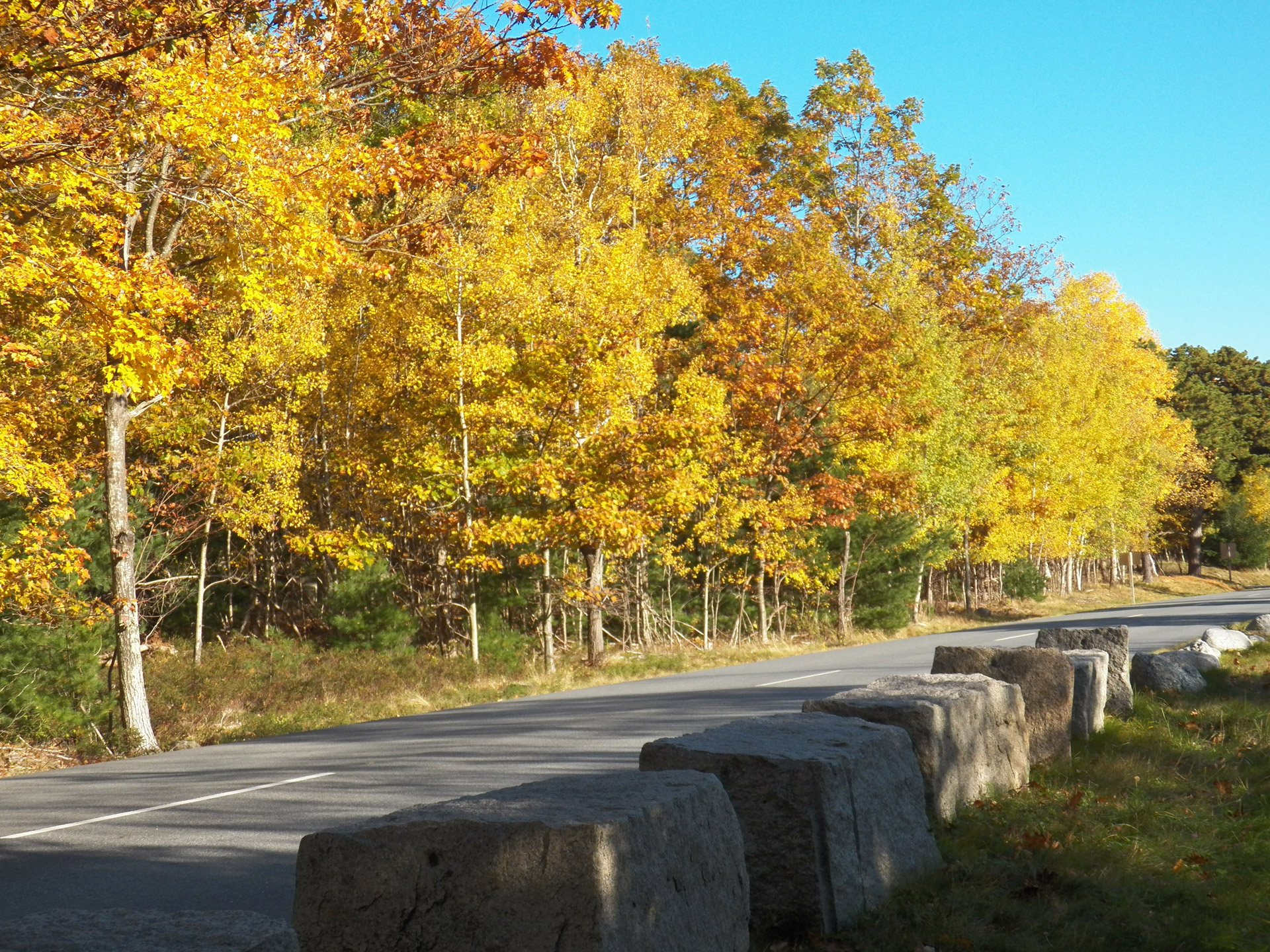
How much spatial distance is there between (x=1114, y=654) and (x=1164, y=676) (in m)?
1.67

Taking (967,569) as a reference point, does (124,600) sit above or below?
above

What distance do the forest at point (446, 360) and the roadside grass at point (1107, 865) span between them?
22.4 feet

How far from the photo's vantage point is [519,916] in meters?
3.04

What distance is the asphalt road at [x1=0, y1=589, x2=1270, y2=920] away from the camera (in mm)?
5328

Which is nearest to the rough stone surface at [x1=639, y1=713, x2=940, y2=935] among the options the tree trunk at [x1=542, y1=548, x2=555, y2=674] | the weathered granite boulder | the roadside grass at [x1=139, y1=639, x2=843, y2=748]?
the weathered granite boulder

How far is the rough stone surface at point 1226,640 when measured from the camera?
15406mm

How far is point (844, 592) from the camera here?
99.8ft

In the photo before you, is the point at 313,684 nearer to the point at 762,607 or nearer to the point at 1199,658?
the point at 1199,658

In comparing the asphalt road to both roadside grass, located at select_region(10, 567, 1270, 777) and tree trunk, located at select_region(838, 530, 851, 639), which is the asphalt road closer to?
roadside grass, located at select_region(10, 567, 1270, 777)

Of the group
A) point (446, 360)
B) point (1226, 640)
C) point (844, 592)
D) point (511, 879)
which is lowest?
point (1226, 640)

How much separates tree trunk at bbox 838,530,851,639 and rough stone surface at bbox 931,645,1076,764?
20898mm

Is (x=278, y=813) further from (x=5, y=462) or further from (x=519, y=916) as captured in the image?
(x=5, y=462)

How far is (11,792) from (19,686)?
6514 millimetres

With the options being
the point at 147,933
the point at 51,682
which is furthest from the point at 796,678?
the point at 147,933
